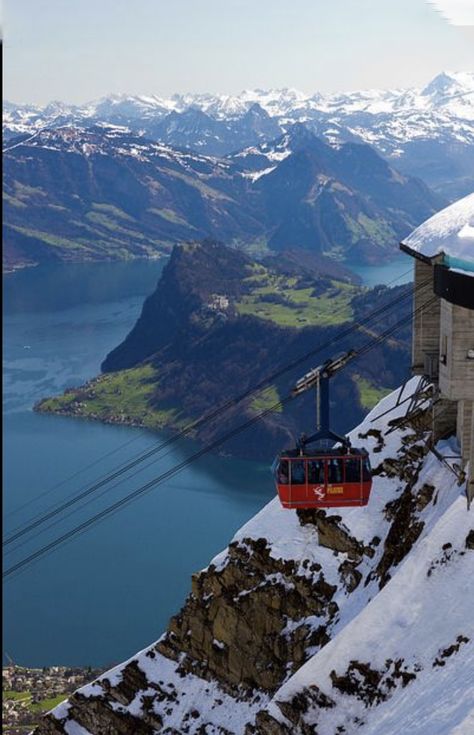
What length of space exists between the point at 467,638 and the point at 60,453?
16352 cm

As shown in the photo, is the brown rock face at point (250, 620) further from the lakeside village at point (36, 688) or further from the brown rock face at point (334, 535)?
the lakeside village at point (36, 688)

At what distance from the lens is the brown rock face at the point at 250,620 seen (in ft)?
137

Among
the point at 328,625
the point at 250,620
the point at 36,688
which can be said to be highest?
the point at 328,625

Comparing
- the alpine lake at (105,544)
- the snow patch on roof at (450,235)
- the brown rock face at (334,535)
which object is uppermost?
the snow patch on roof at (450,235)

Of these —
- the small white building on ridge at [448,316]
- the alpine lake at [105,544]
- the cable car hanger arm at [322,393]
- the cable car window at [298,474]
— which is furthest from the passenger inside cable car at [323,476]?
the alpine lake at [105,544]

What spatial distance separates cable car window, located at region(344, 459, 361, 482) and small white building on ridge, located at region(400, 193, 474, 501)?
4.42m

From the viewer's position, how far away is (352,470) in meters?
35.8

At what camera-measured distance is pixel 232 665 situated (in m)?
43.6

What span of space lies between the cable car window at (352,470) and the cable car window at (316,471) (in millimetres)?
873

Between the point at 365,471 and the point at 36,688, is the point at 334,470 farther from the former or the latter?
the point at 36,688

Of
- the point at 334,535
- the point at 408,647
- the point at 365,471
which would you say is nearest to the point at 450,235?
the point at 365,471

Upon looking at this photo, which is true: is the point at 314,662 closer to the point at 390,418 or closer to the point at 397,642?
the point at 397,642

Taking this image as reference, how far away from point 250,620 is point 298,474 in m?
10.5

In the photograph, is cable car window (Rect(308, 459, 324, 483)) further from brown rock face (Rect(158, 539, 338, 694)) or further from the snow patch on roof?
the snow patch on roof
